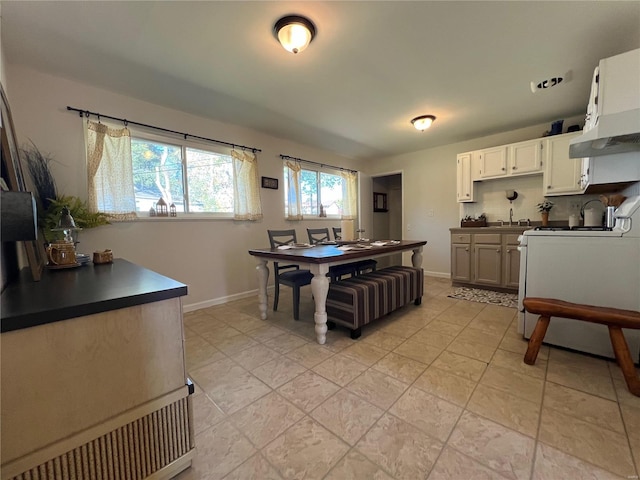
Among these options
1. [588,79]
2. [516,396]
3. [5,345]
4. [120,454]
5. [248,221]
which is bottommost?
[516,396]

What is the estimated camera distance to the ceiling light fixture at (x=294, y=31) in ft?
5.48

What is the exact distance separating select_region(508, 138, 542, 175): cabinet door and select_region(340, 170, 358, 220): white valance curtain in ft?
8.34

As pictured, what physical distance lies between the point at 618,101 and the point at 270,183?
348 centimetres

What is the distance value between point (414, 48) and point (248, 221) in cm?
268

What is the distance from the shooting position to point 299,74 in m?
2.29

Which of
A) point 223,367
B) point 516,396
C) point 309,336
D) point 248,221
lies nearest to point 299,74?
point 248,221

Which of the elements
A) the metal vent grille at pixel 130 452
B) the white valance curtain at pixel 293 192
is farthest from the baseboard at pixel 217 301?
the metal vent grille at pixel 130 452

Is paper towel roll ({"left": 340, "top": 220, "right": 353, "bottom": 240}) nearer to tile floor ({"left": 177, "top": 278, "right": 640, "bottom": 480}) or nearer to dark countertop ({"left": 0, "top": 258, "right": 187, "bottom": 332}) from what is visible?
tile floor ({"left": 177, "top": 278, "right": 640, "bottom": 480})

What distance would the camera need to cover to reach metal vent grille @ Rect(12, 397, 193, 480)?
778mm

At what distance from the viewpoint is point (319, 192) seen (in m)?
4.69

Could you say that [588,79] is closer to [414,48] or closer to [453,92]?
[453,92]

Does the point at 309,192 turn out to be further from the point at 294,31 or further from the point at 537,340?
the point at 537,340

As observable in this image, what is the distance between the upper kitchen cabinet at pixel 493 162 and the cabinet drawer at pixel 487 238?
0.89 meters

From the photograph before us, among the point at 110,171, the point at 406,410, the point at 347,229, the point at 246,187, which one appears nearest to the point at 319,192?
the point at 246,187
